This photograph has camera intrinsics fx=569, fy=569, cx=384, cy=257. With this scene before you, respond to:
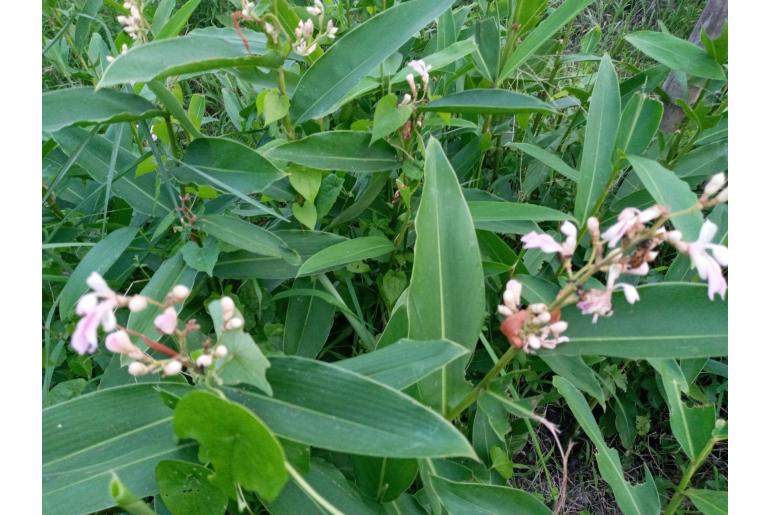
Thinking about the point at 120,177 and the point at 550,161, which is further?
the point at 550,161

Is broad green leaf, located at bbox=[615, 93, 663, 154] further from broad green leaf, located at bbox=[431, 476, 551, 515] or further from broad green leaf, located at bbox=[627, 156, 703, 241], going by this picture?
broad green leaf, located at bbox=[431, 476, 551, 515]

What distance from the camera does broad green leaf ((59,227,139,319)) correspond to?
1.02 m

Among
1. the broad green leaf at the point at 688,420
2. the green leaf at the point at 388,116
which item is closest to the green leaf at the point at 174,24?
the green leaf at the point at 388,116

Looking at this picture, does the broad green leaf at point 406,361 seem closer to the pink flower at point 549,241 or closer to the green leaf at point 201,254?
the pink flower at point 549,241

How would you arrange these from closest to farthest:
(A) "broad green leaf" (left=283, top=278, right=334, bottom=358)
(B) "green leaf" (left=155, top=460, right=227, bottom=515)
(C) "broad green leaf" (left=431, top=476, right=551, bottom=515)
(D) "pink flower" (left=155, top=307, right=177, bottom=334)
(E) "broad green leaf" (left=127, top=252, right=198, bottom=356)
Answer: (D) "pink flower" (left=155, top=307, right=177, bottom=334) < (B) "green leaf" (left=155, top=460, right=227, bottom=515) < (C) "broad green leaf" (left=431, top=476, right=551, bottom=515) < (E) "broad green leaf" (left=127, top=252, right=198, bottom=356) < (A) "broad green leaf" (left=283, top=278, right=334, bottom=358)

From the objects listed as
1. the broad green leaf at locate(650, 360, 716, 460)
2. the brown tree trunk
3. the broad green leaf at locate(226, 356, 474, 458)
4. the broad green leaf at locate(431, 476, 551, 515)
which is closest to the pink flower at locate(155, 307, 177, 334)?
the broad green leaf at locate(226, 356, 474, 458)

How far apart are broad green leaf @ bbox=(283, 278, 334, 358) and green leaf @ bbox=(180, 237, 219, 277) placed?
25 centimetres

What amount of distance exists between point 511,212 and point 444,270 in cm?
26

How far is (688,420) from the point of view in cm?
104

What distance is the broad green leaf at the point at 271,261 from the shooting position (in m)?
1.14

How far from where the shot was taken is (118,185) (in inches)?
45.9

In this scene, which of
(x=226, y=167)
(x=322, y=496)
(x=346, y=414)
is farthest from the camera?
(x=226, y=167)

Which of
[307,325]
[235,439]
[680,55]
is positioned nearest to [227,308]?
[235,439]

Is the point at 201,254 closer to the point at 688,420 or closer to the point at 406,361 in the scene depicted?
the point at 406,361
